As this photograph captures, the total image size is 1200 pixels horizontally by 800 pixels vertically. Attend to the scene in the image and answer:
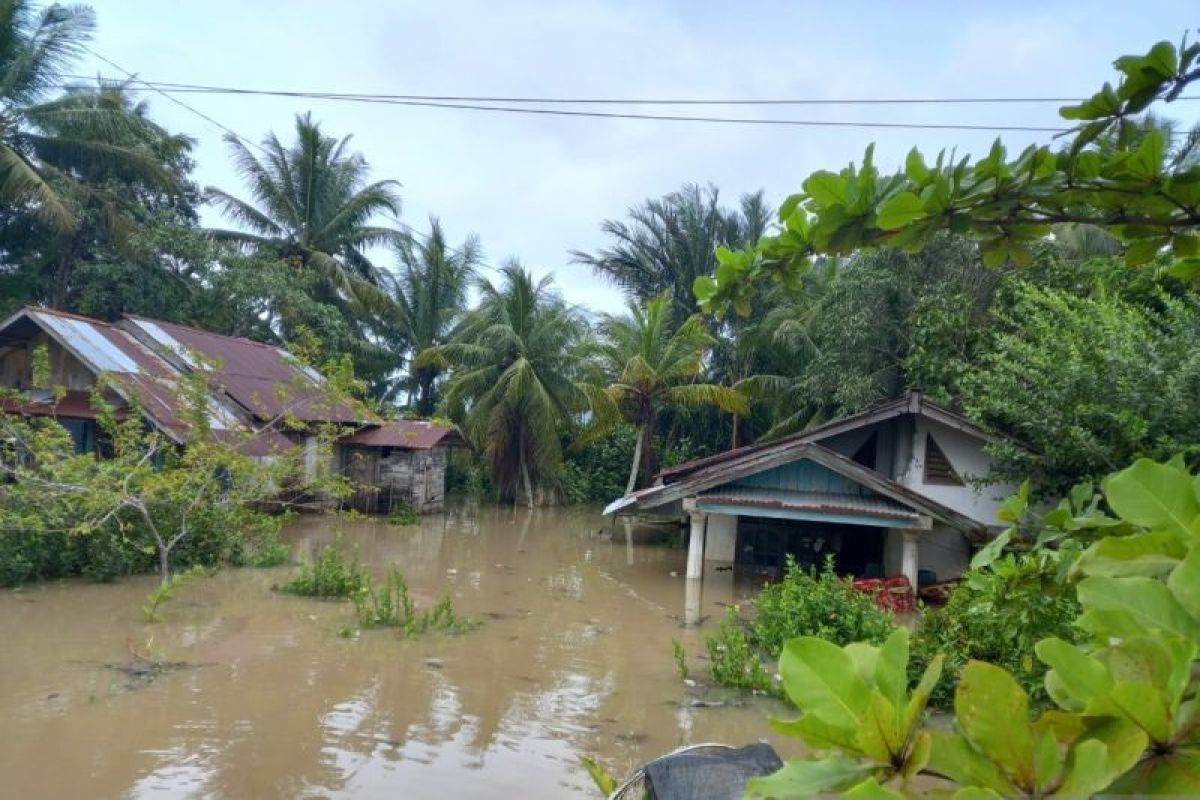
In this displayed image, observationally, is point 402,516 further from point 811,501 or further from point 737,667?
point 737,667

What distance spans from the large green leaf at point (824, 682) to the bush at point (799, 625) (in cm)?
711

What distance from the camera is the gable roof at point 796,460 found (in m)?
12.0

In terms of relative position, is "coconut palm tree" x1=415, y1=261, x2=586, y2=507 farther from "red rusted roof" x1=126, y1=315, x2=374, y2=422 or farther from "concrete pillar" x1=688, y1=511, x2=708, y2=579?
"concrete pillar" x1=688, y1=511, x2=708, y2=579

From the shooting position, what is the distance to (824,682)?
0.93 metres

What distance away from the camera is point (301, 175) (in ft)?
80.7

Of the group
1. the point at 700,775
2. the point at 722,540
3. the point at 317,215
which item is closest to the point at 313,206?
the point at 317,215

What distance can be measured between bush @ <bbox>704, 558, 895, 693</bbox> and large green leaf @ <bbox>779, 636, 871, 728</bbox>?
711 cm

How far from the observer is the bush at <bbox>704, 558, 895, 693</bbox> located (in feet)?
26.1

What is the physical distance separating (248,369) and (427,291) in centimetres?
924

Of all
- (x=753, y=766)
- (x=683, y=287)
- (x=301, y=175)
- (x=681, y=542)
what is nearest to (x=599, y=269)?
(x=683, y=287)

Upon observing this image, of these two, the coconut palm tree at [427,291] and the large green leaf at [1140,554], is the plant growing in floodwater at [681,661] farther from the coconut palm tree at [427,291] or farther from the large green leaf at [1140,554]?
the coconut palm tree at [427,291]

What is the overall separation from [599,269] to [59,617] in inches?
792

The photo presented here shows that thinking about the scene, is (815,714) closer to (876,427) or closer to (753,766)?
(753,766)

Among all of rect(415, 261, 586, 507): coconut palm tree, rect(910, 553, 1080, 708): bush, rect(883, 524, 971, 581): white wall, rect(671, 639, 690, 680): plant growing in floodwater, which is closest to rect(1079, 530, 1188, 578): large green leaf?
rect(910, 553, 1080, 708): bush
